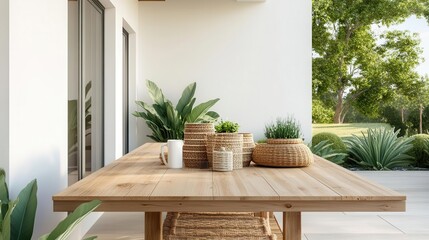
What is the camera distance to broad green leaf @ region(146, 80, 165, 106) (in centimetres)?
Answer: 573

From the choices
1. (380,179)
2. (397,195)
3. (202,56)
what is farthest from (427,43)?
(397,195)

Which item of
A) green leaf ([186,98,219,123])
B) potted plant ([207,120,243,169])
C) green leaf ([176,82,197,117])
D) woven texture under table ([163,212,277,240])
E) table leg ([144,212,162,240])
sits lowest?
woven texture under table ([163,212,277,240])

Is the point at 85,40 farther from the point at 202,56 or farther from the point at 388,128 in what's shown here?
the point at 388,128

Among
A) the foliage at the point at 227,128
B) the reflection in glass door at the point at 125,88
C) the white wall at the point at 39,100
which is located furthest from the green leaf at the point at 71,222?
the reflection in glass door at the point at 125,88

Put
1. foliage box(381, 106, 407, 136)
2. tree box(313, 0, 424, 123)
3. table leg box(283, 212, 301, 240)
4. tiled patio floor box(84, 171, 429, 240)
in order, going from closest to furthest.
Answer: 1. table leg box(283, 212, 301, 240)
2. tiled patio floor box(84, 171, 429, 240)
3. foliage box(381, 106, 407, 136)
4. tree box(313, 0, 424, 123)

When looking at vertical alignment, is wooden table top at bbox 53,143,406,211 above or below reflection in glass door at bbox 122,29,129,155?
below

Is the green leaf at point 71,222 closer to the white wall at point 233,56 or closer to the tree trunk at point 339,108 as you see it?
the white wall at point 233,56

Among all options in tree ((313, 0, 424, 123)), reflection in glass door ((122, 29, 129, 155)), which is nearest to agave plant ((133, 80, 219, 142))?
reflection in glass door ((122, 29, 129, 155))

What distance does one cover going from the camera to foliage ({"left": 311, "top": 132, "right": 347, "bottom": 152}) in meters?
6.78

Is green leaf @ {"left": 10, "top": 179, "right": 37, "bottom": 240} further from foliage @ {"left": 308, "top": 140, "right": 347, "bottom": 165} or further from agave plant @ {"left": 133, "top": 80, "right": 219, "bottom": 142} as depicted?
foliage @ {"left": 308, "top": 140, "right": 347, "bottom": 165}

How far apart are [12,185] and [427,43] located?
7.71 m

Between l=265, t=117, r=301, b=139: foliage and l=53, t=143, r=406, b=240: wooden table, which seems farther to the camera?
l=265, t=117, r=301, b=139: foliage

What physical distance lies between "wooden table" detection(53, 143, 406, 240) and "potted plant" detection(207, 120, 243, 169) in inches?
5.4

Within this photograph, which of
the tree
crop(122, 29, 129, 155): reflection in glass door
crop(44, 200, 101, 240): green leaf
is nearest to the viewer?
crop(44, 200, 101, 240): green leaf
